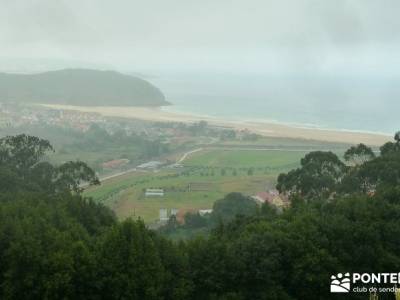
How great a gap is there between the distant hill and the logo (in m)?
52.7

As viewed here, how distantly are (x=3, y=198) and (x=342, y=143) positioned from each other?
2497 cm

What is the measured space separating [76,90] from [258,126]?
28481mm

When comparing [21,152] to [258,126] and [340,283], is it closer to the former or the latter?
[340,283]

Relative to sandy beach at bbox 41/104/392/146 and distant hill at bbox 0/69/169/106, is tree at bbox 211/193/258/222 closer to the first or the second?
sandy beach at bbox 41/104/392/146

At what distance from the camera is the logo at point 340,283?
9.37 meters

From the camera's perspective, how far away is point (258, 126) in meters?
45.8

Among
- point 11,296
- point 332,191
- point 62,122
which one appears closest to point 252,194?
point 332,191

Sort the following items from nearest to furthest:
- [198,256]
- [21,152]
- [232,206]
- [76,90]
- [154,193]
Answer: [198,256] → [21,152] → [232,206] → [154,193] → [76,90]

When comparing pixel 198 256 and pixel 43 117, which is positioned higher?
pixel 43 117

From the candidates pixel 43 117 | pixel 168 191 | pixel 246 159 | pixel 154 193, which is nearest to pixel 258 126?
pixel 246 159

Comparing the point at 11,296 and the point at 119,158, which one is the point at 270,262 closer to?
the point at 11,296

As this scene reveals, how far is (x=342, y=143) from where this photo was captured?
1410 inches

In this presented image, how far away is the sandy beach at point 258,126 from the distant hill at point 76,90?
360cm

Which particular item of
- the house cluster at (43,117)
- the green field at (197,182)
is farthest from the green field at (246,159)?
the house cluster at (43,117)
